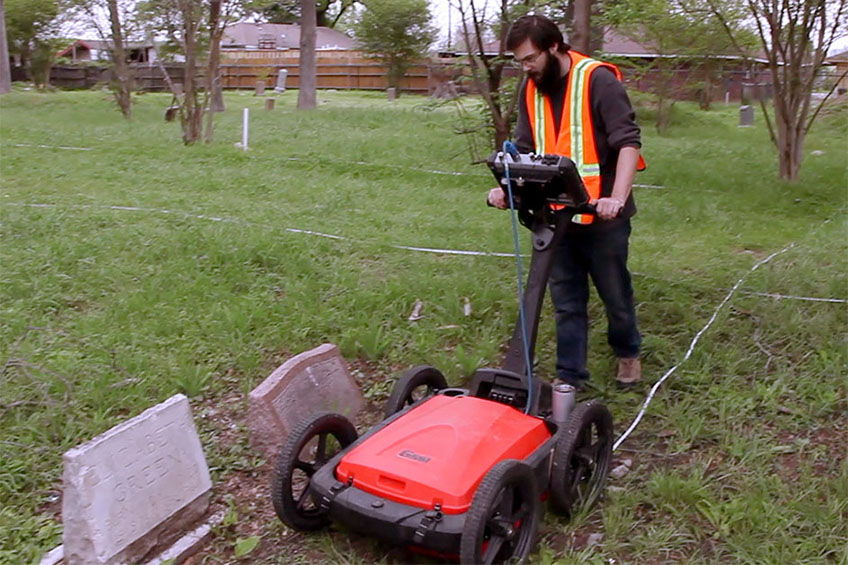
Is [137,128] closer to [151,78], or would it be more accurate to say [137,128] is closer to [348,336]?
[348,336]

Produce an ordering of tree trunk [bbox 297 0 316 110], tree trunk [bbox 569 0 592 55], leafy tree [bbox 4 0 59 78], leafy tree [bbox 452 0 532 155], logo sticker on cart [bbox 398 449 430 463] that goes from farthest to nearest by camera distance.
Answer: leafy tree [bbox 4 0 59 78] → tree trunk [bbox 297 0 316 110] → leafy tree [bbox 452 0 532 155] → tree trunk [bbox 569 0 592 55] → logo sticker on cart [bbox 398 449 430 463]

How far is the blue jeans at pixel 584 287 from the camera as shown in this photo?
3.64 meters

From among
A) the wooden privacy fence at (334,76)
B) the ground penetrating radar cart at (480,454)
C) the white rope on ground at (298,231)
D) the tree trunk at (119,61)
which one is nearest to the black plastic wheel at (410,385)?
the ground penetrating radar cart at (480,454)

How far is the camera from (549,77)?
3459mm

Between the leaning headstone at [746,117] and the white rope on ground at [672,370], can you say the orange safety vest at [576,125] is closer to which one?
the white rope on ground at [672,370]

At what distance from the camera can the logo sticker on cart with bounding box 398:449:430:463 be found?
275cm

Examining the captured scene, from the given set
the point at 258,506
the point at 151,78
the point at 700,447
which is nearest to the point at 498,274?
the point at 700,447

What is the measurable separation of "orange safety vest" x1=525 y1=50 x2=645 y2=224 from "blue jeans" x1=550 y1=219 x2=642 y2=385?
0.14 m

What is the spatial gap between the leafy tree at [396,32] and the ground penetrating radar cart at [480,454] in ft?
103

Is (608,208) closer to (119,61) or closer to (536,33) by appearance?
(536,33)

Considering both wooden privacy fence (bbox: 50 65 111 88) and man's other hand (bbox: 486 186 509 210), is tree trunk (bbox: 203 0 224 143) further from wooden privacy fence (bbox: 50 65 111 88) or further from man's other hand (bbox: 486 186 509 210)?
wooden privacy fence (bbox: 50 65 111 88)

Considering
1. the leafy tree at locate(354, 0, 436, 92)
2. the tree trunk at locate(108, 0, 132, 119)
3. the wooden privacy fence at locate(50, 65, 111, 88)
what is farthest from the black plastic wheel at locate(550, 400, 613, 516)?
the wooden privacy fence at locate(50, 65, 111, 88)

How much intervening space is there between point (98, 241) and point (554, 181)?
4.08 m

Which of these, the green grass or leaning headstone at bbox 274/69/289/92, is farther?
leaning headstone at bbox 274/69/289/92
